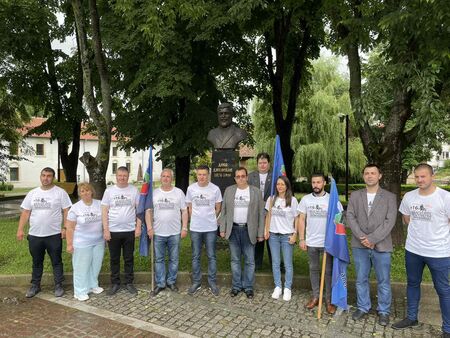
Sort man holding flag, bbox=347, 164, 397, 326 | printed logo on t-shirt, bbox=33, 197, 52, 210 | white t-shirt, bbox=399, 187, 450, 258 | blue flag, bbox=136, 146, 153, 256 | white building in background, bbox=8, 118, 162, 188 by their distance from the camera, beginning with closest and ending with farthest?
white t-shirt, bbox=399, 187, 450, 258 → man holding flag, bbox=347, 164, 397, 326 → printed logo on t-shirt, bbox=33, 197, 52, 210 → blue flag, bbox=136, 146, 153, 256 → white building in background, bbox=8, 118, 162, 188

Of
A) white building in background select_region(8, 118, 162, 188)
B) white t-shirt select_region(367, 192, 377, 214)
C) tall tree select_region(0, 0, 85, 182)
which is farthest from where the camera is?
white building in background select_region(8, 118, 162, 188)

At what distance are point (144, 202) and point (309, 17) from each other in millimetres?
8486

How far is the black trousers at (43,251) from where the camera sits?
601cm

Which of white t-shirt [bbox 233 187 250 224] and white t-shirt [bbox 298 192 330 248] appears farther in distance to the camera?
white t-shirt [bbox 233 187 250 224]

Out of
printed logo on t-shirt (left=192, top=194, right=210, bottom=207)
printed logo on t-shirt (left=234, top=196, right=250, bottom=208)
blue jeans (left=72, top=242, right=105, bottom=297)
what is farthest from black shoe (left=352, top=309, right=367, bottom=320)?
blue jeans (left=72, top=242, right=105, bottom=297)

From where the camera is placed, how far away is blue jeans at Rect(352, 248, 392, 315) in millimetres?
5023

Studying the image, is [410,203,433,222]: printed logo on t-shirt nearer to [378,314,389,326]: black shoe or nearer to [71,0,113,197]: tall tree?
[378,314,389,326]: black shoe

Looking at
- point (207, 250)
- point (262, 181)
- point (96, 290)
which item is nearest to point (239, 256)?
point (207, 250)

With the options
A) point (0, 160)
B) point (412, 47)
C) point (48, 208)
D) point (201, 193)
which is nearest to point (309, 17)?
point (412, 47)

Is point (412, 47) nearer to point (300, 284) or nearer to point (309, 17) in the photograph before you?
point (300, 284)

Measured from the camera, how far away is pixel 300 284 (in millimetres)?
6398

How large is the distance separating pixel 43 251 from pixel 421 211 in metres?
5.40

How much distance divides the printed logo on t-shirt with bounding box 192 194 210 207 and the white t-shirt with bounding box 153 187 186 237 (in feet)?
0.67

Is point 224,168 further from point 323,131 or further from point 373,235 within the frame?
point 323,131
